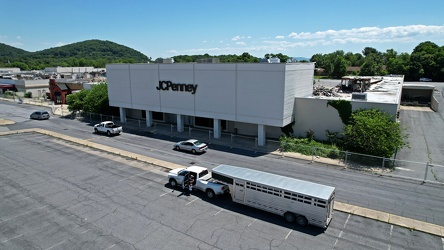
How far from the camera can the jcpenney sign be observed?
39.3m

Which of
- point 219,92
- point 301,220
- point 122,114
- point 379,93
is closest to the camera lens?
point 301,220

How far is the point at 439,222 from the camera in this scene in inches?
732

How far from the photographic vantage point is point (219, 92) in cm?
3709

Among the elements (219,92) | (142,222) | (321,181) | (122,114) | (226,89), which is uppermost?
(226,89)

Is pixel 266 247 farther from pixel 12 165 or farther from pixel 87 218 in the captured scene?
pixel 12 165

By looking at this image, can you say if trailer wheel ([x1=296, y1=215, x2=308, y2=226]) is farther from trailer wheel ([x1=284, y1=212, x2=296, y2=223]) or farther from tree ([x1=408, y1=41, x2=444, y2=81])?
tree ([x1=408, y1=41, x2=444, y2=81])

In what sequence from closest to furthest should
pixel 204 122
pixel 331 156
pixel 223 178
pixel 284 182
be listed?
1. pixel 284 182
2. pixel 223 178
3. pixel 331 156
4. pixel 204 122

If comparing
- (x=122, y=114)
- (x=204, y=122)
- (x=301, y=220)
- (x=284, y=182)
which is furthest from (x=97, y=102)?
(x=301, y=220)

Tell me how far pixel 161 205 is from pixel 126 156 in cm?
1281

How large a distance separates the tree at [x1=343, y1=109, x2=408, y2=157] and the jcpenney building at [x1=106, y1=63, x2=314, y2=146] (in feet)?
24.8

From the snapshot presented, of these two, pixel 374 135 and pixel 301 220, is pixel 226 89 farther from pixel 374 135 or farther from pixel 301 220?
Answer: pixel 301 220

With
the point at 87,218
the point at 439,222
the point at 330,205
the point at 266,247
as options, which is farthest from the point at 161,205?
the point at 439,222

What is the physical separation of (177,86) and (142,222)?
24.9 metres

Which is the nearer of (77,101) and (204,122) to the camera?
(204,122)
